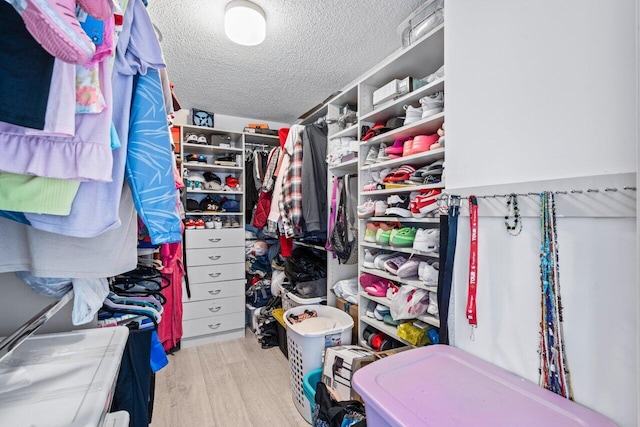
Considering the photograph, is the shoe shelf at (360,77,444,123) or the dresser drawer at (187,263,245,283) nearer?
the shoe shelf at (360,77,444,123)

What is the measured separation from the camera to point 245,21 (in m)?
1.50

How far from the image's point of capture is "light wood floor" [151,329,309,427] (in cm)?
166

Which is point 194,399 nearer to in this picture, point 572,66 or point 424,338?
point 424,338

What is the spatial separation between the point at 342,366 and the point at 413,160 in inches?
44.8

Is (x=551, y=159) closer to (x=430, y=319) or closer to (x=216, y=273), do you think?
(x=430, y=319)

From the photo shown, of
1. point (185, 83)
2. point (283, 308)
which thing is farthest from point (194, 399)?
point (185, 83)

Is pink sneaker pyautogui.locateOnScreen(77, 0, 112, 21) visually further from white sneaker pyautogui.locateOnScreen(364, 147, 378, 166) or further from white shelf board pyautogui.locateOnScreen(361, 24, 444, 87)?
white sneaker pyautogui.locateOnScreen(364, 147, 378, 166)

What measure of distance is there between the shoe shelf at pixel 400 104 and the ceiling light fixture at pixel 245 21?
2.51ft

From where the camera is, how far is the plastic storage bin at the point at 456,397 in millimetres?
615

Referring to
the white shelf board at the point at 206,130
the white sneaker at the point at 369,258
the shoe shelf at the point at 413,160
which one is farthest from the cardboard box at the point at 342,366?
the white shelf board at the point at 206,130

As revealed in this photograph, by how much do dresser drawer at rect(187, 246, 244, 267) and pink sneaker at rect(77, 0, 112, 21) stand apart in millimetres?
2441

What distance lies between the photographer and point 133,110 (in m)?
0.68

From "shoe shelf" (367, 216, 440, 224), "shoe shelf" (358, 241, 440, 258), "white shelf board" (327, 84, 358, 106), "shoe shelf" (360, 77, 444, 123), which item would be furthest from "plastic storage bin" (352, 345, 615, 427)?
"white shelf board" (327, 84, 358, 106)

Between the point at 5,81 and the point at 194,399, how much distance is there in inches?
80.5
